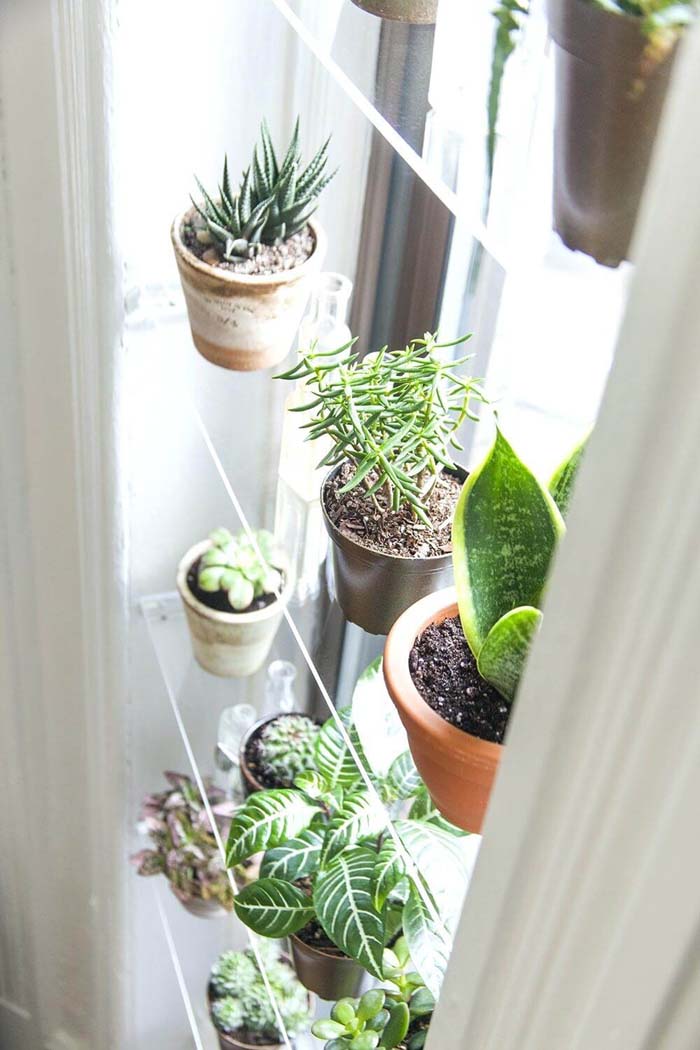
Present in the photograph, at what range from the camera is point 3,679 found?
131 centimetres

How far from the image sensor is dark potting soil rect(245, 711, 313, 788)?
1.10 metres

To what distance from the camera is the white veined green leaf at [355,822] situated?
82cm

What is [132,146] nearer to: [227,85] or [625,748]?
[227,85]

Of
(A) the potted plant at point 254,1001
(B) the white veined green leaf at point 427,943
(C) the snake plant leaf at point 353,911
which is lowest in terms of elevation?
(A) the potted plant at point 254,1001

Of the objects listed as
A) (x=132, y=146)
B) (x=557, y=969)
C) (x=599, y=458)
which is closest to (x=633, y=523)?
(x=599, y=458)

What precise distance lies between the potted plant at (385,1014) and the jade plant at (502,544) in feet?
1.16

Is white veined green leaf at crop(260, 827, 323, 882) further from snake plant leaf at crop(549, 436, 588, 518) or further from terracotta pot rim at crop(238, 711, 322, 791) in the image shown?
snake plant leaf at crop(549, 436, 588, 518)

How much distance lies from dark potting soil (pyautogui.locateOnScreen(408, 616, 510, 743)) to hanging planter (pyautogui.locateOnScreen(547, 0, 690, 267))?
0.23 meters

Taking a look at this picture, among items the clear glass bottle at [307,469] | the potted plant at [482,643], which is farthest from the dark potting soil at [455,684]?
the clear glass bottle at [307,469]

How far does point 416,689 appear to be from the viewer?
59cm

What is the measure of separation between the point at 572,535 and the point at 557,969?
182 mm

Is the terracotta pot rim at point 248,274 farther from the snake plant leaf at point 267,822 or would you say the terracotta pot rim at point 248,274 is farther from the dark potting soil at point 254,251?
the snake plant leaf at point 267,822

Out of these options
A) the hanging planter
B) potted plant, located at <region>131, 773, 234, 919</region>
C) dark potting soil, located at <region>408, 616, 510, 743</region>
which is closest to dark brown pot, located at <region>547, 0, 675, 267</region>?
the hanging planter

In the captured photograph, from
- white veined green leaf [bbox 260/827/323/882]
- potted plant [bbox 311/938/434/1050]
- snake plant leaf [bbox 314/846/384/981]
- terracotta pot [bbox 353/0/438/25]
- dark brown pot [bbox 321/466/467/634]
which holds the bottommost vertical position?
potted plant [bbox 311/938/434/1050]
